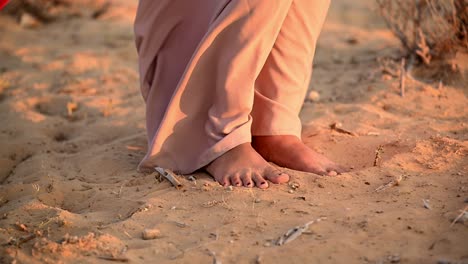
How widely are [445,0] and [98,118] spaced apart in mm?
1928

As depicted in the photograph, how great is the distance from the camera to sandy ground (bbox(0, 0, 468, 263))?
1.99 metres

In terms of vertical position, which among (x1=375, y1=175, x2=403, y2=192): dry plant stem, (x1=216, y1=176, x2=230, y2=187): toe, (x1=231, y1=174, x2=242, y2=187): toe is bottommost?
(x1=216, y1=176, x2=230, y2=187): toe

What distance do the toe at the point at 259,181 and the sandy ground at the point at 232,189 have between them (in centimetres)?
4

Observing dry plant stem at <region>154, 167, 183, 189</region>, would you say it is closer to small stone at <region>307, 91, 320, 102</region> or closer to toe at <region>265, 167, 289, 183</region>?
toe at <region>265, 167, 289, 183</region>

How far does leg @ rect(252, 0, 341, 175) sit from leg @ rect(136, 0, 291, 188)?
10cm

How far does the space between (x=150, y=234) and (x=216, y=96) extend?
0.69 meters

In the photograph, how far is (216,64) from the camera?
8.48ft

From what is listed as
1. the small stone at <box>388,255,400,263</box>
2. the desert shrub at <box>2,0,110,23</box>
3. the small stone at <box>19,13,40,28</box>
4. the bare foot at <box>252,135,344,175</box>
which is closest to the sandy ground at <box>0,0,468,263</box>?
the small stone at <box>388,255,400,263</box>

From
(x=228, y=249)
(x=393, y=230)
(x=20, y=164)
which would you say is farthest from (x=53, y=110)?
(x=393, y=230)

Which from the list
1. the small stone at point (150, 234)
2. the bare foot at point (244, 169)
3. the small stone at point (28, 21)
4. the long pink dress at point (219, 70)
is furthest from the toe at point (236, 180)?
the small stone at point (28, 21)

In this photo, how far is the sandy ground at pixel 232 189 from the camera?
1.99 m

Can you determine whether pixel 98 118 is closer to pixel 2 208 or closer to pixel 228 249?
pixel 2 208

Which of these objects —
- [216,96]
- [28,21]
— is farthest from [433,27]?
[28,21]

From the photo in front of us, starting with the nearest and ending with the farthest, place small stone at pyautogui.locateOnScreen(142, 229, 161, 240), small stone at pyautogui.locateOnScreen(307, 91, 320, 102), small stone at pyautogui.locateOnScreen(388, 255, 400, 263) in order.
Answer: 1. small stone at pyautogui.locateOnScreen(388, 255, 400, 263)
2. small stone at pyautogui.locateOnScreen(142, 229, 161, 240)
3. small stone at pyautogui.locateOnScreen(307, 91, 320, 102)
